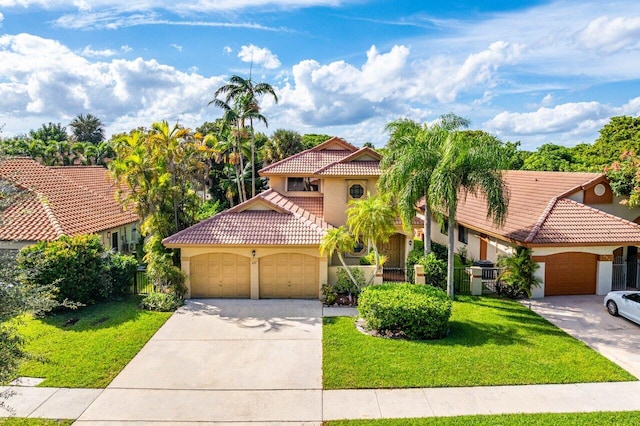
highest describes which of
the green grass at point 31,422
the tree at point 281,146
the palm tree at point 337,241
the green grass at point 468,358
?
the tree at point 281,146

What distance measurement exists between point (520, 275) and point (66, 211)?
21.6 metres

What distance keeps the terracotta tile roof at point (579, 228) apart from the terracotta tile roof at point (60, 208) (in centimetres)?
2064

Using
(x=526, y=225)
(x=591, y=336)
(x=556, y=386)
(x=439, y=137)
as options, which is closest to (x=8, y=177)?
(x=556, y=386)

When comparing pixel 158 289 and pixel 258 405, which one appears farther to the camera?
pixel 158 289

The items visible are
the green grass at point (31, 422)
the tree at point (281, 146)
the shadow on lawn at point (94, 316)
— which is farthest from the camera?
the tree at point (281, 146)

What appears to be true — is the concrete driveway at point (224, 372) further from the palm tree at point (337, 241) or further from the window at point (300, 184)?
the window at point (300, 184)

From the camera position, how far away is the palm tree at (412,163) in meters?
18.1

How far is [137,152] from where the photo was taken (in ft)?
67.6

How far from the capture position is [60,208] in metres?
21.7

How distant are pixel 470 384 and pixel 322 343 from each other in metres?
4.76

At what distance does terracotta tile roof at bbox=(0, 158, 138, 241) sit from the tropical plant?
19396 millimetres

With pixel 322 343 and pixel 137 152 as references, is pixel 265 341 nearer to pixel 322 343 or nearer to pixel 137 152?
pixel 322 343

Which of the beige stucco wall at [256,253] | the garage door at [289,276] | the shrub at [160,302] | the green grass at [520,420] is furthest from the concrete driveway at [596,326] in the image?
the shrub at [160,302]

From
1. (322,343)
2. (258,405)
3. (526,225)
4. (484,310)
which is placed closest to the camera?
(258,405)
